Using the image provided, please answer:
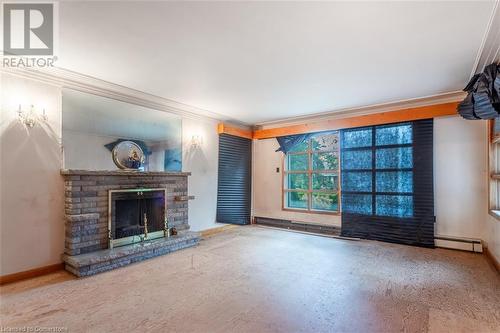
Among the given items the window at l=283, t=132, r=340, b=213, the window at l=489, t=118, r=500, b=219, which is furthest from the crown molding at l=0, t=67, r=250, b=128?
the window at l=489, t=118, r=500, b=219

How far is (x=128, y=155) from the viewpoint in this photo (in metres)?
4.00

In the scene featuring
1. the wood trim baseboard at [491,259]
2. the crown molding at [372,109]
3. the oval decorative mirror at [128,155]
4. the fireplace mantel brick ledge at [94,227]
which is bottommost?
the wood trim baseboard at [491,259]

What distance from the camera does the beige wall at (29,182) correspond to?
2.98 m

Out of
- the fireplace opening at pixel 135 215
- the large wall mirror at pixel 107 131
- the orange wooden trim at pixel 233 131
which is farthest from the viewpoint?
the orange wooden trim at pixel 233 131

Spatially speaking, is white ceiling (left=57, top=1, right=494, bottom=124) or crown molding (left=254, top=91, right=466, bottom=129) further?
crown molding (left=254, top=91, right=466, bottom=129)

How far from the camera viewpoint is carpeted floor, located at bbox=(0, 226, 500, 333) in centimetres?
210

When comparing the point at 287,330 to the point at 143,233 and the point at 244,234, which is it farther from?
the point at 244,234

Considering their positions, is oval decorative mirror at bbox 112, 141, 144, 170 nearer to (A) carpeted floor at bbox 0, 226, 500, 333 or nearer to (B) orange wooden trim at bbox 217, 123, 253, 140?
(A) carpeted floor at bbox 0, 226, 500, 333

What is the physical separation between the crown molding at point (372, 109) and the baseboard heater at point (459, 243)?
7.36 feet

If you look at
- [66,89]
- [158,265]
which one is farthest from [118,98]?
[158,265]

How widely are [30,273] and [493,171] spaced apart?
6.25 meters

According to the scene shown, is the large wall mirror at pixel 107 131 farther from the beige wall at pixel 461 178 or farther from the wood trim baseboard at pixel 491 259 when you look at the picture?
the wood trim baseboard at pixel 491 259

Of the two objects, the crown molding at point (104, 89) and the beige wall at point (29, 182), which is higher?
the crown molding at point (104, 89)

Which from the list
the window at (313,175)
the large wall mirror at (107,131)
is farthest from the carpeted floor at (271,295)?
the window at (313,175)
